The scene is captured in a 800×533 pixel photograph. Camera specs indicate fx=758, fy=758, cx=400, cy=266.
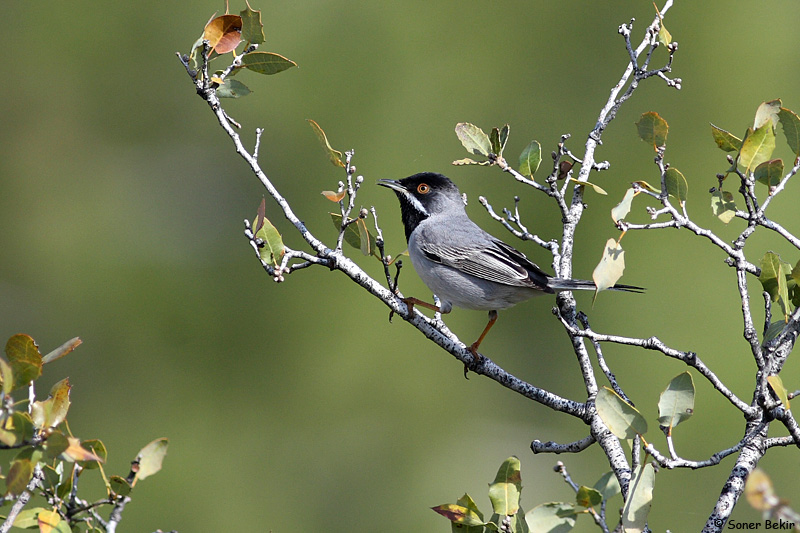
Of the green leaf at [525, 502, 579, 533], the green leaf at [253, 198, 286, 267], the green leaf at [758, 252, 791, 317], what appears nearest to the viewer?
the green leaf at [525, 502, 579, 533]

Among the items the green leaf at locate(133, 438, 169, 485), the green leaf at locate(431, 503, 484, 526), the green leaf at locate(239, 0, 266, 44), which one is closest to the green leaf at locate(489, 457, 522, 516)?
the green leaf at locate(431, 503, 484, 526)

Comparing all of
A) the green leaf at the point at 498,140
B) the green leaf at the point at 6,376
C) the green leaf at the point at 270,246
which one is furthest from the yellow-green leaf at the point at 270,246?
the green leaf at the point at 6,376

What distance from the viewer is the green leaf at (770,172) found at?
322 cm

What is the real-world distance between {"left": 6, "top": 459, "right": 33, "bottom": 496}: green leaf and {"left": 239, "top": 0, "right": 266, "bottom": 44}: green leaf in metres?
2.19

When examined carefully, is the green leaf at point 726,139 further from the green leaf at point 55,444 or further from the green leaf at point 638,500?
the green leaf at point 55,444

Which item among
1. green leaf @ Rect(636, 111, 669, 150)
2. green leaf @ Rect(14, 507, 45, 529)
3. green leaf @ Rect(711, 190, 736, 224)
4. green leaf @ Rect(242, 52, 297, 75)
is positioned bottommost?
green leaf @ Rect(14, 507, 45, 529)

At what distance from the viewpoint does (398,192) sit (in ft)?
19.3

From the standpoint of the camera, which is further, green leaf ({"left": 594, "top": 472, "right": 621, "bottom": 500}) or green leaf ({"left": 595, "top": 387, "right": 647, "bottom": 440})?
green leaf ({"left": 595, "top": 387, "right": 647, "bottom": 440})

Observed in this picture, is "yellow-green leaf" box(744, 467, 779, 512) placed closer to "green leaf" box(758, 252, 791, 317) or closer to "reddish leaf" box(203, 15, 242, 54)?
"green leaf" box(758, 252, 791, 317)

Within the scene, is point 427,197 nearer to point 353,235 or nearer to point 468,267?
point 468,267

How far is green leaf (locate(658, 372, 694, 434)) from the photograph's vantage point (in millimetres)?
2766

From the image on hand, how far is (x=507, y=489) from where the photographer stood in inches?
106

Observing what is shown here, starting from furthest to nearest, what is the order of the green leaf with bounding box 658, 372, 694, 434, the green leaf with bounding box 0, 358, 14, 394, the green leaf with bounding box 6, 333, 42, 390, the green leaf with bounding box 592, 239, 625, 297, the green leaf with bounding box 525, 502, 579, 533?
the green leaf with bounding box 592, 239, 625, 297 → the green leaf with bounding box 658, 372, 694, 434 → the green leaf with bounding box 525, 502, 579, 533 → the green leaf with bounding box 6, 333, 42, 390 → the green leaf with bounding box 0, 358, 14, 394

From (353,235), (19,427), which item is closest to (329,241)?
(353,235)
